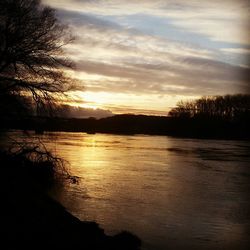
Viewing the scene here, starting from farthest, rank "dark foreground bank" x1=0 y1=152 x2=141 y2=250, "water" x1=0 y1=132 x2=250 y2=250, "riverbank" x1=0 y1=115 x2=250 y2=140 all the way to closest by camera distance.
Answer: "riverbank" x1=0 y1=115 x2=250 y2=140 < "water" x1=0 y1=132 x2=250 y2=250 < "dark foreground bank" x1=0 y1=152 x2=141 y2=250

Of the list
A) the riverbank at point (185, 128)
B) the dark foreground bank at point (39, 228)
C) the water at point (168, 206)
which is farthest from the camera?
the riverbank at point (185, 128)

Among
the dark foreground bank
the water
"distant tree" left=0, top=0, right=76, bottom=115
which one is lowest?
the water

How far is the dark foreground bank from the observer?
27.3 ft

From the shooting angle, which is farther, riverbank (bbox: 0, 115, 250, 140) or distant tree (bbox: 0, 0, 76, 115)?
riverbank (bbox: 0, 115, 250, 140)

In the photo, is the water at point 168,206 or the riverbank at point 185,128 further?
the riverbank at point 185,128

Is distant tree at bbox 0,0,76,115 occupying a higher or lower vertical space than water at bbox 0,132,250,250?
higher

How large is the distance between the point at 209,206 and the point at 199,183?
7.34 meters

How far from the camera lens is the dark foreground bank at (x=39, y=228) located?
328 inches

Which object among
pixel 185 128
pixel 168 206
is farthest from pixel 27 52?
pixel 185 128

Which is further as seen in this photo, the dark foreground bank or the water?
the water

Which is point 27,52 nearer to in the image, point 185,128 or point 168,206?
point 168,206

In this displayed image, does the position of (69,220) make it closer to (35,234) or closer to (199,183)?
(35,234)

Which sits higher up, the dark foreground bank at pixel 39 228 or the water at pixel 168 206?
the dark foreground bank at pixel 39 228

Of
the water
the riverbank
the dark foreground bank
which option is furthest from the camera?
the riverbank
